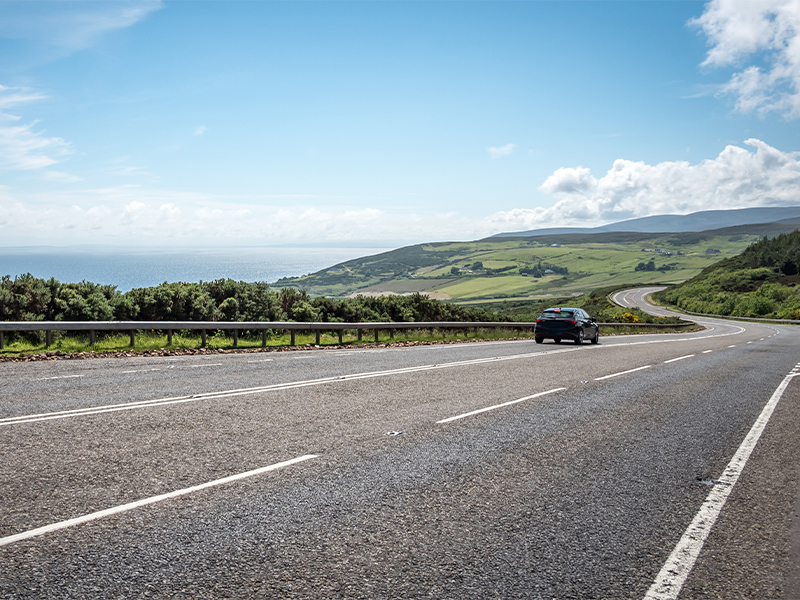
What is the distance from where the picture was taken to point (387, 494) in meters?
5.05

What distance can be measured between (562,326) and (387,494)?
21312mm

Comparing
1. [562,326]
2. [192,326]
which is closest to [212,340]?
[192,326]

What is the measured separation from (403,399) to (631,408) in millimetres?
3599

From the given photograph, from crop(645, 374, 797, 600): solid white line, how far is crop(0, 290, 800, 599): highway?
0.02m

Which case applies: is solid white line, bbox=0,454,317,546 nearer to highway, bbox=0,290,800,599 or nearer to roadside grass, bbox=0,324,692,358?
highway, bbox=0,290,800,599

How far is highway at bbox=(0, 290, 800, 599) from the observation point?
366 cm

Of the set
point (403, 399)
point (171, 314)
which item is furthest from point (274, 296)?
point (403, 399)

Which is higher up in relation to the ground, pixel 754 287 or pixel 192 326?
pixel 192 326

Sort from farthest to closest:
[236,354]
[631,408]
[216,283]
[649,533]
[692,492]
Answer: [216,283] < [236,354] < [631,408] < [692,492] < [649,533]

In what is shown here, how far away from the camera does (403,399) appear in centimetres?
973

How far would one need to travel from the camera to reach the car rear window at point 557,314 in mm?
25484

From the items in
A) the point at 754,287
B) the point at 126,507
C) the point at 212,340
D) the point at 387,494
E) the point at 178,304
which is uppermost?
the point at 178,304

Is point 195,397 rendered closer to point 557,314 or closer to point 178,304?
point 178,304

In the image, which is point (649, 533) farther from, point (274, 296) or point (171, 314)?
point (274, 296)
